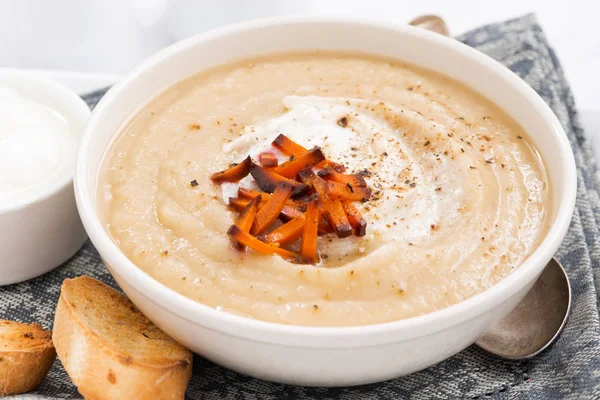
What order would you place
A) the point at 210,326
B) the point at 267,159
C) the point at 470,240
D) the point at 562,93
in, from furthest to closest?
the point at 562,93
the point at 267,159
the point at 470,240
the point at 210,326

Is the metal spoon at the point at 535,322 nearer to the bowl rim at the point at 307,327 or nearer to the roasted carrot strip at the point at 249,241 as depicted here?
the bowl rim at the point at 307,327

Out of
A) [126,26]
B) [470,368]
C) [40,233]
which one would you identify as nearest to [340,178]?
[470,368]

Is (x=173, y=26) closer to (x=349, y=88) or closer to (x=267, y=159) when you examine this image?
(x=349, y=88)

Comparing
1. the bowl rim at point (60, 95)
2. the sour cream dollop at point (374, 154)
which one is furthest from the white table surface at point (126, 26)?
the sour cream dollop at point (374, 154)

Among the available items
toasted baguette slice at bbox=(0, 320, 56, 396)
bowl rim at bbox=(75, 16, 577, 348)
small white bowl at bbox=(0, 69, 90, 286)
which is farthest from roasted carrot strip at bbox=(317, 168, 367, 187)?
toasted baguette slice at bbox=(0, 320, 56, 396)

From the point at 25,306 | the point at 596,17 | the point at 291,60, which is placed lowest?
the point at 25,306

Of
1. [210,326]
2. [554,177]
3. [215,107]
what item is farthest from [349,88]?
[210,326]
